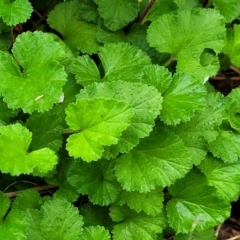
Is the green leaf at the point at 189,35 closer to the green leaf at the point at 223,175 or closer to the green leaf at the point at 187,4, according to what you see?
the green leaf at the point at 187,4

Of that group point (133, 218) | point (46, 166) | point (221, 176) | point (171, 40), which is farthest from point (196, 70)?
point (46, 166)

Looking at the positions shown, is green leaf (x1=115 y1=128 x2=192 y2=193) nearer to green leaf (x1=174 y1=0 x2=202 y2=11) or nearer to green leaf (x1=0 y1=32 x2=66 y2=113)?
green leaf (x1=0 y1=32 x2=66 y2=113)

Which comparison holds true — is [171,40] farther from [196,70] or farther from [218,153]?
[218,153]

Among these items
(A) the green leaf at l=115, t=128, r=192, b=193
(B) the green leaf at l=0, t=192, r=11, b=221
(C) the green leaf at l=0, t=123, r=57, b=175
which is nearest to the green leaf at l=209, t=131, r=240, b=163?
(A) the green leaf at l=115, t=128, r=192, b=193

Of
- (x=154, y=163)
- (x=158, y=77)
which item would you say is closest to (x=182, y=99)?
(x=158, y=77)

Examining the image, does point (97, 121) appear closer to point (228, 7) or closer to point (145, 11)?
point (145, 11)

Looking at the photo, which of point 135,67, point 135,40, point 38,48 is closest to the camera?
point 38,48
